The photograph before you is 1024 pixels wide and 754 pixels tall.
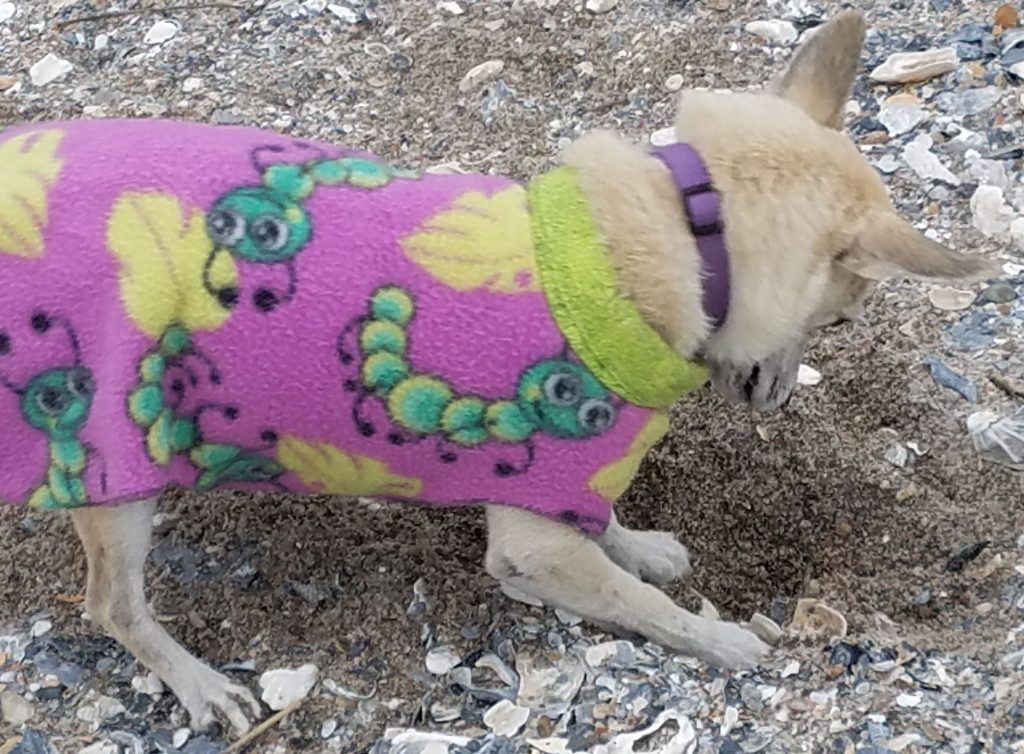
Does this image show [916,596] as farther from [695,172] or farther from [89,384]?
[89,384]

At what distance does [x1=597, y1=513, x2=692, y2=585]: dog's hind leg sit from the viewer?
316 centimetres

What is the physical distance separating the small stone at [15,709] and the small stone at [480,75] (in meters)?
2.46

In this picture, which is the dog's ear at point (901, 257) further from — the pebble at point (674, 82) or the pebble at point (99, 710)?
the pebble at point (674, 82)

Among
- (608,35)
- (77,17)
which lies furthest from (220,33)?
(608,35)

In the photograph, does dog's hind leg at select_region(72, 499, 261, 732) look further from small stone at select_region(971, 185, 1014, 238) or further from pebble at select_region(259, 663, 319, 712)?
small stone at select_region(971, 185, 1014, 238)

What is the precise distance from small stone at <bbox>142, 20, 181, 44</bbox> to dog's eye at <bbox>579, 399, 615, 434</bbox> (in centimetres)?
306

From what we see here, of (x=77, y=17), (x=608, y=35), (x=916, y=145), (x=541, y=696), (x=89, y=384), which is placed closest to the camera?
(x=89, y=384)

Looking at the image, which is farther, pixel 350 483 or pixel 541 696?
pixel 541 696

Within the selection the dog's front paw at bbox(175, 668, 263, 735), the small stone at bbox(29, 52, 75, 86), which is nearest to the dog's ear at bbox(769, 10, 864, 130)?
the dog's front paw at bbox(175, 668, 263, 735)

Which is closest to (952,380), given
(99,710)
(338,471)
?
(338,471)

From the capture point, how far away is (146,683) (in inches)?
118

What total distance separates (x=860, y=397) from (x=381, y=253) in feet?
5.14

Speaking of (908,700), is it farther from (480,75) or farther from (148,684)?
(480,75)

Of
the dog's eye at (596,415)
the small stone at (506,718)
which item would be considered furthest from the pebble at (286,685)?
the dog's eye at (596,415)
